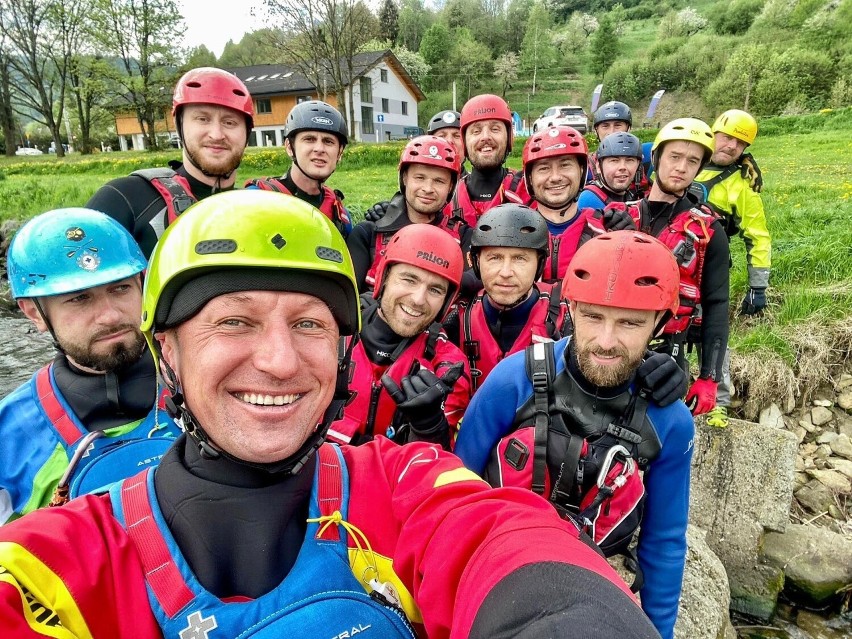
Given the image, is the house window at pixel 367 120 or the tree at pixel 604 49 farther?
the tree at pixel 604 49

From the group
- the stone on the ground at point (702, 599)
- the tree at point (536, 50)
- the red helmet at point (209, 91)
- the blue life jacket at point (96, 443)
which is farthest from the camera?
the tree at point (536, 50)

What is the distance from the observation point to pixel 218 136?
418cm

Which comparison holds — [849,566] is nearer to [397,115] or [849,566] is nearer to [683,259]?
[683,259]

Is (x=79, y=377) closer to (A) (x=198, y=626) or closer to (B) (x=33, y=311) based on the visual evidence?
(B) (x=33, y=311)

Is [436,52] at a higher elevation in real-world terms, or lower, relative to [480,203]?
higher

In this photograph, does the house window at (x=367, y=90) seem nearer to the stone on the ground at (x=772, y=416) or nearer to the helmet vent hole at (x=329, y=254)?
the stone on the ground at (x=772, y=416)

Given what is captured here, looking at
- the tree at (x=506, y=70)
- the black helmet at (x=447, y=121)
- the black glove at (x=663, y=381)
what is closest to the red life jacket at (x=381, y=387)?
the black glove at (x=663, y=381)

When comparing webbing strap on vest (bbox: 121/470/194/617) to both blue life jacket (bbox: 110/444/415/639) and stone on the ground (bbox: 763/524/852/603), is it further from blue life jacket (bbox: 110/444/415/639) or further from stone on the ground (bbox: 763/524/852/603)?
stone on the ground (bbox: 763/524/852/603)

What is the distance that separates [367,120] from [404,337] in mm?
57315

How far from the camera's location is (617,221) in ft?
15.1

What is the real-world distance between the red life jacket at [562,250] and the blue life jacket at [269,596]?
11.8 ft

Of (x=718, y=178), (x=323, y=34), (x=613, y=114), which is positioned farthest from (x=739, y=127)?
(x=323, y=34)

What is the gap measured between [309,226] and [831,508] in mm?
6570

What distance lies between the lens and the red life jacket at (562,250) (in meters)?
4.66
